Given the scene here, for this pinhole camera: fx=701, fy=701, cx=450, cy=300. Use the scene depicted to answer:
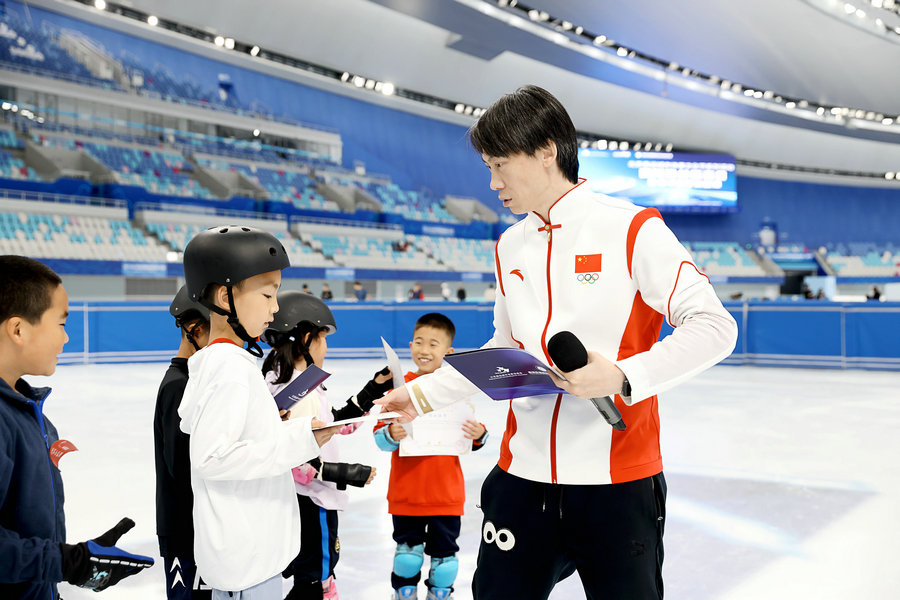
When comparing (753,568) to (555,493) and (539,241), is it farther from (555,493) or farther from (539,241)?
(539,241)

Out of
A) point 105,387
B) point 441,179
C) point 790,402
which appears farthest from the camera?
point 441,179

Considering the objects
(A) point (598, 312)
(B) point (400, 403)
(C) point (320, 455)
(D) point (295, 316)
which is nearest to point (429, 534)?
(C) point (320, 455)

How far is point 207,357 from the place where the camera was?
5.21 ft

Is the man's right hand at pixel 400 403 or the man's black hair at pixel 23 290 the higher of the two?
the man's black hair at pixel 23 290

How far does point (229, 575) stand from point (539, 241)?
103 centimetres

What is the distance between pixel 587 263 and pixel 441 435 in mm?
1485

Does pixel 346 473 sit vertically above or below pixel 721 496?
above

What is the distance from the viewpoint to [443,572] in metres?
2.62

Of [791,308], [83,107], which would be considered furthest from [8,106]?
[791,308]

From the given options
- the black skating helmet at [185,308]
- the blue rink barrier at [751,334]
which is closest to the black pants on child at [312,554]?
the black skating helmet at [185,308]

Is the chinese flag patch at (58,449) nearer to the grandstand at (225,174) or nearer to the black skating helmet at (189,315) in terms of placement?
the black skating helmet at (189,315)

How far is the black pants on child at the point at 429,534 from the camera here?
2.68 m

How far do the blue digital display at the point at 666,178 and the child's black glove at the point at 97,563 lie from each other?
26.4m

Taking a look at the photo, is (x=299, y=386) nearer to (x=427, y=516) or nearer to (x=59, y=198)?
(x=427, y=516)
